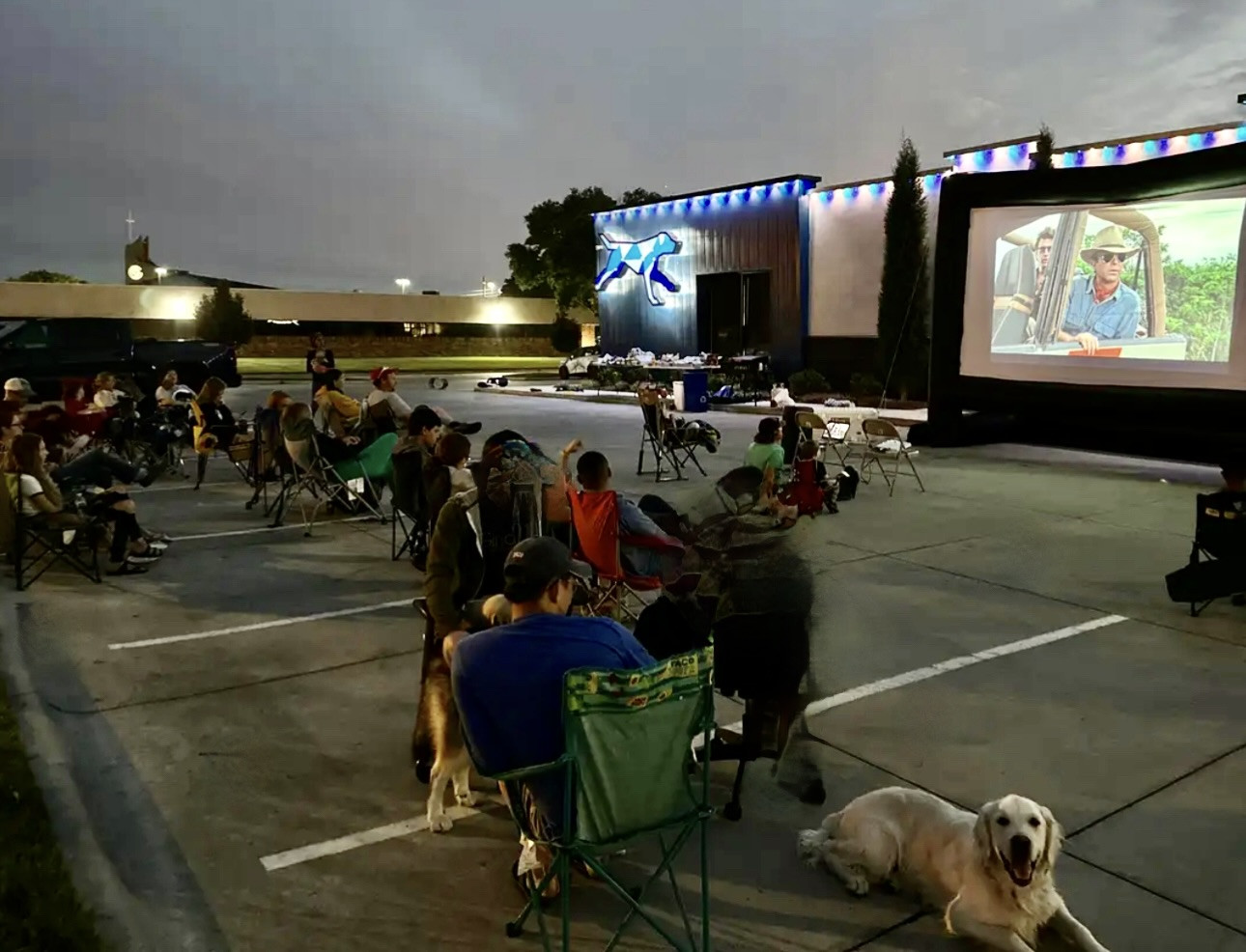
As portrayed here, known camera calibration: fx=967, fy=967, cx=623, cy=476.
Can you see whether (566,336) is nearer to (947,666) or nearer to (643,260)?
(643,260)

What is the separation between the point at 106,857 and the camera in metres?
3.13

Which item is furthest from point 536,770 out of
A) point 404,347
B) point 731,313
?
point 404,347

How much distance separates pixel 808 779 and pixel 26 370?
62.1 feet

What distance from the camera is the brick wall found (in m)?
50.6

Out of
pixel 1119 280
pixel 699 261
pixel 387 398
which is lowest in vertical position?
pixel 387 398

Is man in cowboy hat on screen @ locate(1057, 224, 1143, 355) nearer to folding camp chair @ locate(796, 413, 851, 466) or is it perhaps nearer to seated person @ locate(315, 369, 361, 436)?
folding camp chair @ locate(796, 413, 851, 466)

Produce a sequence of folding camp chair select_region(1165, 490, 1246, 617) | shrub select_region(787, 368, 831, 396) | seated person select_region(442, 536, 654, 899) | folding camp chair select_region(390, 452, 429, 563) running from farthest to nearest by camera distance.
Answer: shrub select_region(787, 368, 831, 396), folding camp chair select_region(390, 452, 429, 563), folding camp chair select_region(1165, 490, 1246, 617), seated person select_region(442, 536, 654, 899)

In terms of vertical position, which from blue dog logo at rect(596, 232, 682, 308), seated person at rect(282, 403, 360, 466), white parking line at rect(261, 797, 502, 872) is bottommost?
white parking line at rect(261, 797, 502, 872)

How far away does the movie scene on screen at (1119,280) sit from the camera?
11.1m

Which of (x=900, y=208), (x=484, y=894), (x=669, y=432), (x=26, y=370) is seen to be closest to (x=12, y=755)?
(x=484, y=894)

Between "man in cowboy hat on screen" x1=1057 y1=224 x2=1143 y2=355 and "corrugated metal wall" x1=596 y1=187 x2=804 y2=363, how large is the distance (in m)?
11.3

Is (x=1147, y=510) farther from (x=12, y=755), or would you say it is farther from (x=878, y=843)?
(x=12, y=755)

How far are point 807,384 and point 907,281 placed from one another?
305cm

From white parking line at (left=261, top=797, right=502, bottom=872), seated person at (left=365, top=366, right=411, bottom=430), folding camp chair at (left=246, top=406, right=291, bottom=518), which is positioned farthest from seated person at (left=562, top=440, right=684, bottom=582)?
folding camp chair at (left=246, top=406, right=291, bottom=518)
